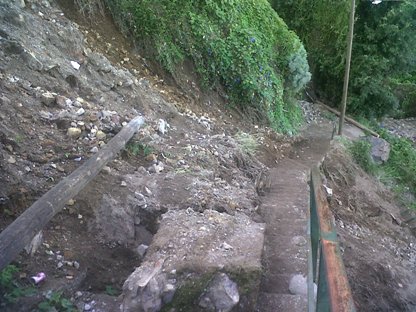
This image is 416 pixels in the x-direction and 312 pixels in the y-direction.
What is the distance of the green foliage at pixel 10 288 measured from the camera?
2.89 m

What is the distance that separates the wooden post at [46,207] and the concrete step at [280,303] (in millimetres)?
1608

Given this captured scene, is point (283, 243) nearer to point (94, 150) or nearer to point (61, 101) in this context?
point (94, 150)

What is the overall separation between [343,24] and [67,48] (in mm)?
12197

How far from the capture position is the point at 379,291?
592 cm

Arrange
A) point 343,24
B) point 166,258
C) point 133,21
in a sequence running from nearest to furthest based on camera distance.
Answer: point 166,258
point 133,21
point 343,24

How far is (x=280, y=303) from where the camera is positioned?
3146 mm

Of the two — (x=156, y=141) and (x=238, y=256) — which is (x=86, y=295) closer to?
(x=238, y=256)

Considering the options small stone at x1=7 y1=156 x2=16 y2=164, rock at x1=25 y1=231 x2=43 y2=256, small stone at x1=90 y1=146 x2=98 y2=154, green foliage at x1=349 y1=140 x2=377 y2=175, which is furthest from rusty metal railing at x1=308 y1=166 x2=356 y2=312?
green foliage at x1=349 y1=140 x2=377 y2=175

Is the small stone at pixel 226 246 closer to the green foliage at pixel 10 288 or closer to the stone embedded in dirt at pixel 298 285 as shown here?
the stone embedded in dirt at pixel 298 285

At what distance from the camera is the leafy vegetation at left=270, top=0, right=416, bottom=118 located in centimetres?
1552

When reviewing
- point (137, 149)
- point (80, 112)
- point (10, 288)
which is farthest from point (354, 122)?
point (10, 288)

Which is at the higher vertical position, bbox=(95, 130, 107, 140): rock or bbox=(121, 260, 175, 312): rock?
bbox=(95, 130, 107, 140): rock

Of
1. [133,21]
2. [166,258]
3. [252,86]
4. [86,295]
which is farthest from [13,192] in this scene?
[252,86]

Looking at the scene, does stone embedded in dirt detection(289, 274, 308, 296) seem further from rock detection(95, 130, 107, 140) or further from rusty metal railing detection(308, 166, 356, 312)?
rock detection(95, 130, 107, 140)
